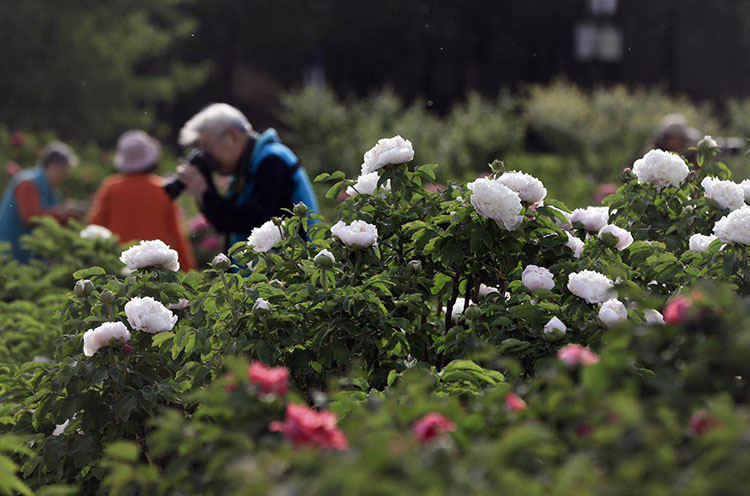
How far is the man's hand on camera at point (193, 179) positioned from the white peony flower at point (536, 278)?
252cm

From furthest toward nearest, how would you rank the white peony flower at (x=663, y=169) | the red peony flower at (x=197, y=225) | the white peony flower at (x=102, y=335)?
the red peony flower at (x=197, y=225) < the white peony flower at (x=663, y=169) < the white peony flower at (x=102, y=335)

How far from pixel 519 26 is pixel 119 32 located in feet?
44.9

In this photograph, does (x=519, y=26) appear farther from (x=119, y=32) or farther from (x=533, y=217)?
(x=533, y=217)

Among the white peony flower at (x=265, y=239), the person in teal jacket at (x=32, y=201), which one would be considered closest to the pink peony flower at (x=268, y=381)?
the white peony flower at (x=265, y=239)

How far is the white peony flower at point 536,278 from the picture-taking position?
2.83m

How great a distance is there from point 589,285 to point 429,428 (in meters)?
1.19

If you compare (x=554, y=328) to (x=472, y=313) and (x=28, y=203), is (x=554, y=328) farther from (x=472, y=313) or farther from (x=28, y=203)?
(x=28, y=203)

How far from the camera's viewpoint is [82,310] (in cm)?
310

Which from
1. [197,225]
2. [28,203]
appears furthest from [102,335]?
[197,225]

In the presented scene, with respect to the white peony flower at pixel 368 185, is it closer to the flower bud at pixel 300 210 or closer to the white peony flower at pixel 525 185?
the flower bud at pixel 300 210

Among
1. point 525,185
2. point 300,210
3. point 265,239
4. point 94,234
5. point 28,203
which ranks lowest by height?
point 28,203

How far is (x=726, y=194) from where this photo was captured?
312 centimetres

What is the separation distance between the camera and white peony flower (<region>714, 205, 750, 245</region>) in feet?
8.88

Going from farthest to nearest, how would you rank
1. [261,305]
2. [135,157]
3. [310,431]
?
[135,157]
[261,305]
[310,431]
